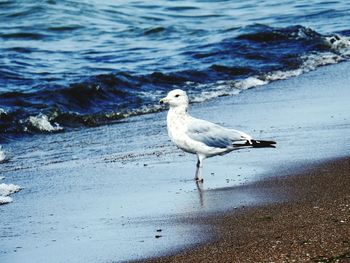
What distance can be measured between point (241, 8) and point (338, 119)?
15340mm

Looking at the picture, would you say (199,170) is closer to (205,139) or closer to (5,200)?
(205,139)

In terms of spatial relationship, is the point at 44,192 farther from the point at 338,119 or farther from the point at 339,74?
the point at 339,74

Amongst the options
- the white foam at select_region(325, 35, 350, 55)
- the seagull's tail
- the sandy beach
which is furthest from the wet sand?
the white foam at select_region(325, 35, 350, 55)

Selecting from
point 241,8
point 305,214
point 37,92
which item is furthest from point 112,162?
point 241,8

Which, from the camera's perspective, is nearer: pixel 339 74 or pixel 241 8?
pixel 339 74

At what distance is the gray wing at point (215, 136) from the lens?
8883 millimetres

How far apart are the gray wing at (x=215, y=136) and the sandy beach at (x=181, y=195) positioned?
0.27 meters

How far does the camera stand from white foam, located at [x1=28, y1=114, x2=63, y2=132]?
1299cm

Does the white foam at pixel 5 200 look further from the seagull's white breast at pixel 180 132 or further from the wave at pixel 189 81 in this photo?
the wave at pixel 189 81

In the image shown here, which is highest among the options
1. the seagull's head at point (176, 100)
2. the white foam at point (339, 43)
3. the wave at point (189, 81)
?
the seagull's head at point (176, 100)

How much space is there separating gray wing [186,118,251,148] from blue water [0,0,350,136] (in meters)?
4.36

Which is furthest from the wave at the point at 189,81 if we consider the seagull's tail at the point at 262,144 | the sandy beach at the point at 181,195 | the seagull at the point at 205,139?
the seagull's tail at the point at 262,144

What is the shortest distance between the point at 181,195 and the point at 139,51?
12040 millimetres

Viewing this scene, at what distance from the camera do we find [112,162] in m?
9.80
